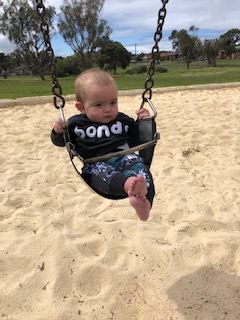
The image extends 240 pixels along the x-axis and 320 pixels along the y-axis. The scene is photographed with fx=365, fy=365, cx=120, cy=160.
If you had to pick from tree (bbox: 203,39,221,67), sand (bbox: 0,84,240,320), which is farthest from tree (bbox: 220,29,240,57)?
sand (bbox: 0,84,240,320)

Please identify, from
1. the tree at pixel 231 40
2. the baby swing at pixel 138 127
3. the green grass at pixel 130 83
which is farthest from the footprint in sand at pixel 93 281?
the tree at pixel 231 40

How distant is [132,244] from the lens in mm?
2805

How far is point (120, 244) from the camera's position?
9.18 ft

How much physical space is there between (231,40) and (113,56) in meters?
23.3

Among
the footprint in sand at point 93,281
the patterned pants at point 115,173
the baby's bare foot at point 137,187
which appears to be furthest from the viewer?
the footprint in sand at point 93,281

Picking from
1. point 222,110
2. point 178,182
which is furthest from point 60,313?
point 222,110

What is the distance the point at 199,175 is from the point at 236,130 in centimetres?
193

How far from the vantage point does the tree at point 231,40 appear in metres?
42.6

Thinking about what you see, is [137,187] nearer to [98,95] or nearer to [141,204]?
[141,204]

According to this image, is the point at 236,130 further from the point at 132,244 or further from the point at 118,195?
the point at 118,195

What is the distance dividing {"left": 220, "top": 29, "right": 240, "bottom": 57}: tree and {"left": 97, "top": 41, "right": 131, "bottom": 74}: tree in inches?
678

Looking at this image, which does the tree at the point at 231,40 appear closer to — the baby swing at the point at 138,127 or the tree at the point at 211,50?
the tree at the point at 211,50

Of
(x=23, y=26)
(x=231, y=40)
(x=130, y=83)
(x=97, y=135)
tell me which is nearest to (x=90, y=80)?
(x=97, y=135)

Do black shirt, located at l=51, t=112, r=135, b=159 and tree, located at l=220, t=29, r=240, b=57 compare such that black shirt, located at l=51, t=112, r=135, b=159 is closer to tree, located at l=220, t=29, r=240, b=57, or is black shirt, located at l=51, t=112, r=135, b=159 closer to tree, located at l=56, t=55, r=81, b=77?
tree, located at l=56, t=55, r=81, b=77
